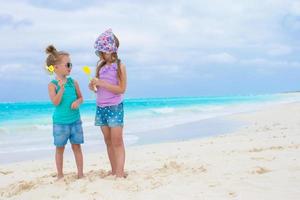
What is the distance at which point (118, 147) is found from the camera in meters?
5.56

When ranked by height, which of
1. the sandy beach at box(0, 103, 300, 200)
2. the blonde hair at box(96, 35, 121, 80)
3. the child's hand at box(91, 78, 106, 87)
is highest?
the blonde hair at box(96, 35, 121, 80)

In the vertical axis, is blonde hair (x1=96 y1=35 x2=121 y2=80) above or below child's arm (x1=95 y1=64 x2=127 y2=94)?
above

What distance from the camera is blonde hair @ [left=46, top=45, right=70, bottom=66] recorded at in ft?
18.0

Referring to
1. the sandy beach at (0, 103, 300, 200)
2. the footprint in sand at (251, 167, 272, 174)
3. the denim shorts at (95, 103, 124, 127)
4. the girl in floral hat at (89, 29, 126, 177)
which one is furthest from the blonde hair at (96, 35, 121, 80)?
the footprint in sand at (251, 167, 272, 174)

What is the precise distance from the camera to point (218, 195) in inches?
175

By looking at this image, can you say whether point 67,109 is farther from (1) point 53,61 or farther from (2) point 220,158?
(2) point 220,158

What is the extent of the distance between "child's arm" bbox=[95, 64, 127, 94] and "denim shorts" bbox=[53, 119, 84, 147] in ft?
1.79

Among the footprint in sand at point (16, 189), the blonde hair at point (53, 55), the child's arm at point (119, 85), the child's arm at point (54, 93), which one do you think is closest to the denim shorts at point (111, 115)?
the child's arm at point (119, 85)

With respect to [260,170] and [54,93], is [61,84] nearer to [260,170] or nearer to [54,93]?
[54,93]

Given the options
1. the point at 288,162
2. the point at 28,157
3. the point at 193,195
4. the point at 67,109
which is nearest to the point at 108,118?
the point at 67,109

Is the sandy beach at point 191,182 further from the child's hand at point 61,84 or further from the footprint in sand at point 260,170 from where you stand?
the child's hand at point 61,84

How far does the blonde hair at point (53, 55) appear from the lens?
550cm

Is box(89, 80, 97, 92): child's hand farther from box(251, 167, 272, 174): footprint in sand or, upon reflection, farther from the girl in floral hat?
box(251, 167, 272, 174): footprint in sand

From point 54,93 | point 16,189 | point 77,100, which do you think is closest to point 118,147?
point 77,100
